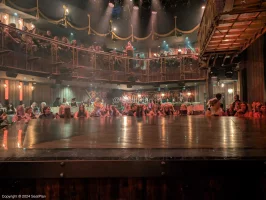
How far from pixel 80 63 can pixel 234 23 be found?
12781mm

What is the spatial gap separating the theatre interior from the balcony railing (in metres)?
0.08

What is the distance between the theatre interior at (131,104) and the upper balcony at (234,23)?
0.04 metres

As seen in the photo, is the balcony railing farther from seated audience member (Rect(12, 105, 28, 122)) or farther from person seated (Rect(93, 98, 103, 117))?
person seated (Rect(93, 98, 103, 117))

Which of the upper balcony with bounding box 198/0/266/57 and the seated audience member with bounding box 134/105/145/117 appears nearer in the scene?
the upper balcony with bounding box 198/0/266/57

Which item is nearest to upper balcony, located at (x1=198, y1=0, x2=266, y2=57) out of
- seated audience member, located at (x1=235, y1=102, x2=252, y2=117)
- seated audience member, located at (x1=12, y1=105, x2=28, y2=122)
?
seated audience member, located at (x1=235, y1=102, x2=252, y2=117)

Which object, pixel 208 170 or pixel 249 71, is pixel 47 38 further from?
pixel 208 170

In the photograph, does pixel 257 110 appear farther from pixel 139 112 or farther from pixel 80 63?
pixel 80 63

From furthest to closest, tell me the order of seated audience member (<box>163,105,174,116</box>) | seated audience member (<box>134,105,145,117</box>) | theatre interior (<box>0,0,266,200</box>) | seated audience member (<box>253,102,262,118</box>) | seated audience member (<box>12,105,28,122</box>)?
seated audience member (<box>163,105,174,116</box>) < seated audience member (<box>134,105,145,117</box>) < seated audience member (<box>12,105,28,122</box>) < seated audience member (<box>253,102,262,118</box>) < theatre interior (<box>0,0,266,200</box>)

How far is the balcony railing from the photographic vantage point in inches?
490

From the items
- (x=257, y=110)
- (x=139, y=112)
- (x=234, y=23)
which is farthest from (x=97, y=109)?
(x=234, y=23)

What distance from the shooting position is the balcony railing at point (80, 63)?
12.5 metres

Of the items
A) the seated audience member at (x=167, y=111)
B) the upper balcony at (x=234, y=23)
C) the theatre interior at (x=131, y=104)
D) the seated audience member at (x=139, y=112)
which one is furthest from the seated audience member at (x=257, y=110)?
the seated audience member at (x=139, y=112)

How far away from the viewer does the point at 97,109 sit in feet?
39.4

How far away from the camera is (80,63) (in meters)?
17.9
